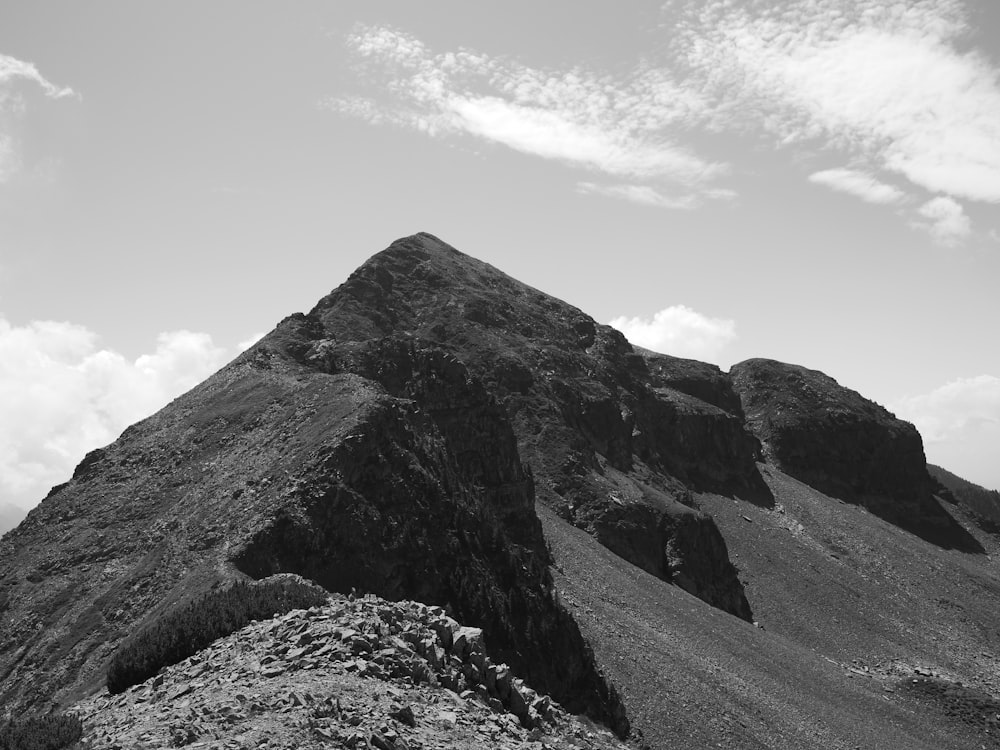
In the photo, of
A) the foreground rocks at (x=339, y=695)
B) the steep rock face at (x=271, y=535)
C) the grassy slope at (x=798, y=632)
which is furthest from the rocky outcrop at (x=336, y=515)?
the foreground rocks at (x=339, y=695)

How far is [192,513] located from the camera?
7044 centimetres

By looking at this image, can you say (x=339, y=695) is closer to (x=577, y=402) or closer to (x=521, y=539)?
(x=521, y=539)

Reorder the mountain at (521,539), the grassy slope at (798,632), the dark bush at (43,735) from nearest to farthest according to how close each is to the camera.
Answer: the dark bush at (43,735) → the mountain at (521,539) → the grassy slope at (798,632)

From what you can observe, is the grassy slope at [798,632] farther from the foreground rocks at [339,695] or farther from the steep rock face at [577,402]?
the foreground rocks at [339,695]

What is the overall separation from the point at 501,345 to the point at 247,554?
103 metres

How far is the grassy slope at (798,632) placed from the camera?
76500 mm

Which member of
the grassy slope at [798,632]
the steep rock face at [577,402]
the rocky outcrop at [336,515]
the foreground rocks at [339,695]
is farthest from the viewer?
the steep rock face at [577,402]

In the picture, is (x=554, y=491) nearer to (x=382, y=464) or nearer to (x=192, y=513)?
(x=382, y=464)

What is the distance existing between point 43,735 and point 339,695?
969 centimetres

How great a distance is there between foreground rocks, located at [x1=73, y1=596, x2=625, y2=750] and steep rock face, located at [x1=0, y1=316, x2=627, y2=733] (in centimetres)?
2215

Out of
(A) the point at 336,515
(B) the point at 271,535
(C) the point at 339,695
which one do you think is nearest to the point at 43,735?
(C) the point at 339,695

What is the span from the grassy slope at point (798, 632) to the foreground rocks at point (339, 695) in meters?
41.8

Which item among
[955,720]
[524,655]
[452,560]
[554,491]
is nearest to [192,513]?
[452,560]

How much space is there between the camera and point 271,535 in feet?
204
